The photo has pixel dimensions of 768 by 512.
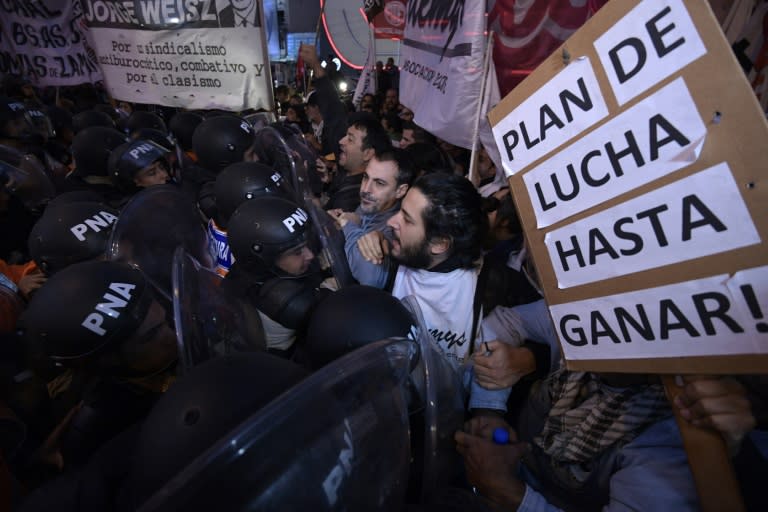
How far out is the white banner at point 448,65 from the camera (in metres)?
2.61

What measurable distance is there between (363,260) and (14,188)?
3.04 m

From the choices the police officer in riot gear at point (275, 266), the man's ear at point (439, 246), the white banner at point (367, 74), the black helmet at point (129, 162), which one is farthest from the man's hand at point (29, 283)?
the white banner at point (367, 74)

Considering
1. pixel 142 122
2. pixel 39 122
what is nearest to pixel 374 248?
pixel 142 122

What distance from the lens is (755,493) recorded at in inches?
34.4

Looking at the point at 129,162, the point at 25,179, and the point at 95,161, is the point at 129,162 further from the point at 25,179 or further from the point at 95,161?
the point at 25,179

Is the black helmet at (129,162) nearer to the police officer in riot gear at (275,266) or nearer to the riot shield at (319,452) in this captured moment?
the police officer in riot gear at (275,266)

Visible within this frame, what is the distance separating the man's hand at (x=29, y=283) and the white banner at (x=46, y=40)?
15.4ft

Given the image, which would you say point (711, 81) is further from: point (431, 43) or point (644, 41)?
point (431, 43)

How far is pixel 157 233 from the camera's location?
2.51 meters

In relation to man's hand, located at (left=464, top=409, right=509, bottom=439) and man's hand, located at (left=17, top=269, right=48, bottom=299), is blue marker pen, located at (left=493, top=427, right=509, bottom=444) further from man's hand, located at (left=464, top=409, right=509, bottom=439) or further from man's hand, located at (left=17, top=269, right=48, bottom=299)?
man's hand, located at (left=17, top=269, right=48, bottom=299)

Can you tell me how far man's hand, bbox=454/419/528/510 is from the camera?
1.13 metres

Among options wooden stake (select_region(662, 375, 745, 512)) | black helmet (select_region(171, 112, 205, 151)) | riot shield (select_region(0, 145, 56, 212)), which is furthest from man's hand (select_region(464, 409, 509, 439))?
black helmet (select_region(171, 112, 205, 151))

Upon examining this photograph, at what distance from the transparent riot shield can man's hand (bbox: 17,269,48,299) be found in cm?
251

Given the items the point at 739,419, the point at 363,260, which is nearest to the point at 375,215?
the point at 363,260
